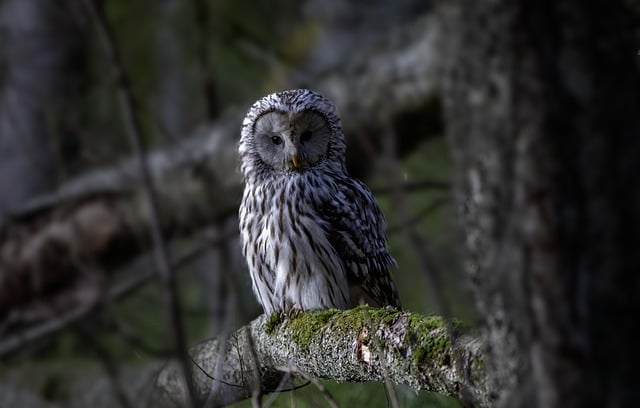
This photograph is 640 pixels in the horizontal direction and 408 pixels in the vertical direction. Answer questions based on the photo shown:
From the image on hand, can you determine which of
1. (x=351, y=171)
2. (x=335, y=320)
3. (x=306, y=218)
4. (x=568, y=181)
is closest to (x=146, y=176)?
(x=306, y=218)

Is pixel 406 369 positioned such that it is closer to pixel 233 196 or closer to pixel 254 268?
pixel 254 268

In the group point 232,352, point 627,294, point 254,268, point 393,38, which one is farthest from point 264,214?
point 627,294

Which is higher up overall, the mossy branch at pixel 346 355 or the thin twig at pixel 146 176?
Answer: the thin twig at pixel 146 176

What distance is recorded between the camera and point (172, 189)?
782 cm

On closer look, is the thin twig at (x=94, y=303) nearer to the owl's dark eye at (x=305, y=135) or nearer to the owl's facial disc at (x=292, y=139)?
the owl's facial disc at (x=292, y=139)

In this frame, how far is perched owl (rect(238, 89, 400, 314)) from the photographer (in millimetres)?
4402

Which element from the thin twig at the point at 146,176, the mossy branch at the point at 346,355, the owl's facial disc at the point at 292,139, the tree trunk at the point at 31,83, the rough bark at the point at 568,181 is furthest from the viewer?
the tree trunk at the point at 31,83

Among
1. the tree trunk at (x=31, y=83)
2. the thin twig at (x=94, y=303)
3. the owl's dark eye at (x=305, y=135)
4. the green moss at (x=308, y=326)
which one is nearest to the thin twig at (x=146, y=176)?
the green moss at (x=308, y=326)

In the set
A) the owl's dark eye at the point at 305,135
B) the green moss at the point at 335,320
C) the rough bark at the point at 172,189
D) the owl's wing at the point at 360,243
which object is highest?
the rough bark at the point at 172,189

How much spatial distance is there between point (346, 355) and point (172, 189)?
5.08 metres

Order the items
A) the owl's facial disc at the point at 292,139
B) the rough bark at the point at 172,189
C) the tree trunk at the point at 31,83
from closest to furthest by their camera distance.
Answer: the owl's facial disc at the point at 292,139, the rough bark at the point at 172,189, the tree trunk at the point at 31,83

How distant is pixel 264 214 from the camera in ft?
15.0

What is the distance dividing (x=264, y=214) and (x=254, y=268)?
0.26 meters

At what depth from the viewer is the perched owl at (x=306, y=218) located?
14.4 feet
